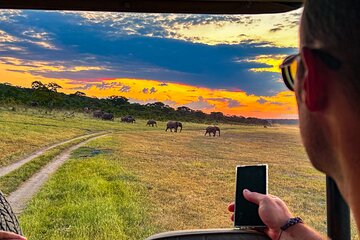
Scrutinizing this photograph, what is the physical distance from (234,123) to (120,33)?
57 centimetres

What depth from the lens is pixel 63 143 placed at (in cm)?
196

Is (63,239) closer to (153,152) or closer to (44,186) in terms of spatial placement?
(44,186)

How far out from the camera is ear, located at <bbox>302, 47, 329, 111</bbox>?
0.53 metres

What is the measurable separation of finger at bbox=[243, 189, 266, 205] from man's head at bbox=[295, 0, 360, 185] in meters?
0.96

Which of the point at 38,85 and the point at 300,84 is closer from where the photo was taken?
the point at 300,84

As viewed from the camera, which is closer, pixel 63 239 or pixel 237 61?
pixel 63 239

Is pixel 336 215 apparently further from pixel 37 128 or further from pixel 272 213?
pixel 37 128

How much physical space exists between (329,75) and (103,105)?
151cm

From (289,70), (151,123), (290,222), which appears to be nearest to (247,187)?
(290,222)

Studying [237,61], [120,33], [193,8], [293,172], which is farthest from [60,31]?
[293,172]

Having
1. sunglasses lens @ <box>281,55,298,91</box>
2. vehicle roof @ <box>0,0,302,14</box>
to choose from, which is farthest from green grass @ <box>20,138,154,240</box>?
sunglasses lens @ <box>281,55,298,91</box>

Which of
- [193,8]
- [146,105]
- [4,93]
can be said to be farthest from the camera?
[146,105]

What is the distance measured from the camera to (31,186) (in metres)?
1.88

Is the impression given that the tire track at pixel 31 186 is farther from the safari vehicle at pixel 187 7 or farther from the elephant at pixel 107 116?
the safari vehicle at pixel 187 7
